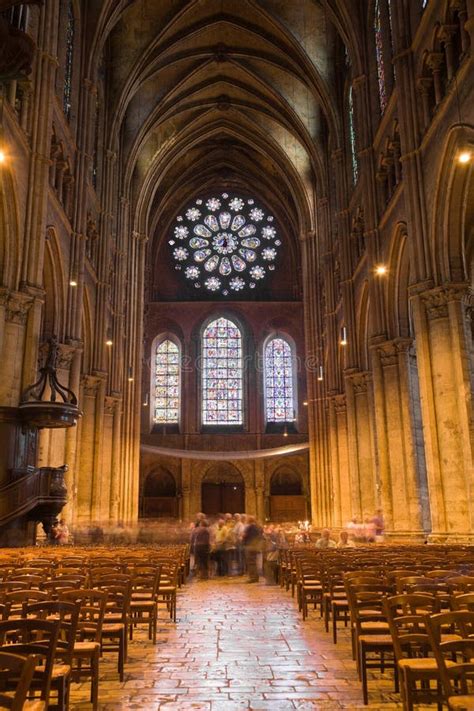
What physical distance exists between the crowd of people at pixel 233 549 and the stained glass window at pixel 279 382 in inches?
944

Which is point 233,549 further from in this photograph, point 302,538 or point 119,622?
point 119,622

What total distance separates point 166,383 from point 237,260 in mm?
9836

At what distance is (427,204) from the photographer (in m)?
17.5

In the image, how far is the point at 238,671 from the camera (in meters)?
6.06

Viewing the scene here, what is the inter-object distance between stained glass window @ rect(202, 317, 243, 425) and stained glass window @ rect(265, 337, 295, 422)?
1.82 metres

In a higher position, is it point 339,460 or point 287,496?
A: point 339,460

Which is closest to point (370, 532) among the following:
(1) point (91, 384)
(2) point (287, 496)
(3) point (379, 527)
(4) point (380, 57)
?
(3) point (379, 527)

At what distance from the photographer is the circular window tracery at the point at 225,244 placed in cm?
4559

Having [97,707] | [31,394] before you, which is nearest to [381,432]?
[31,394]

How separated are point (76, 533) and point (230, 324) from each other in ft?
76.3

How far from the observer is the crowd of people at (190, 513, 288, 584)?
52.5ft

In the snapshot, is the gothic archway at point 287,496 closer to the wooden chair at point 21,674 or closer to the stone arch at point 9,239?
the stone arch at point 9,239

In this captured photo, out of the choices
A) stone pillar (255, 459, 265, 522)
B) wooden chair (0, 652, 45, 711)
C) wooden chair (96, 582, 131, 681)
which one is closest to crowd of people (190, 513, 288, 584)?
wooden chair (96, 582, 131, 681)

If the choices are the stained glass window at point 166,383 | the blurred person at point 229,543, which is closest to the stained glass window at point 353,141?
the blurred person at point 229,543
